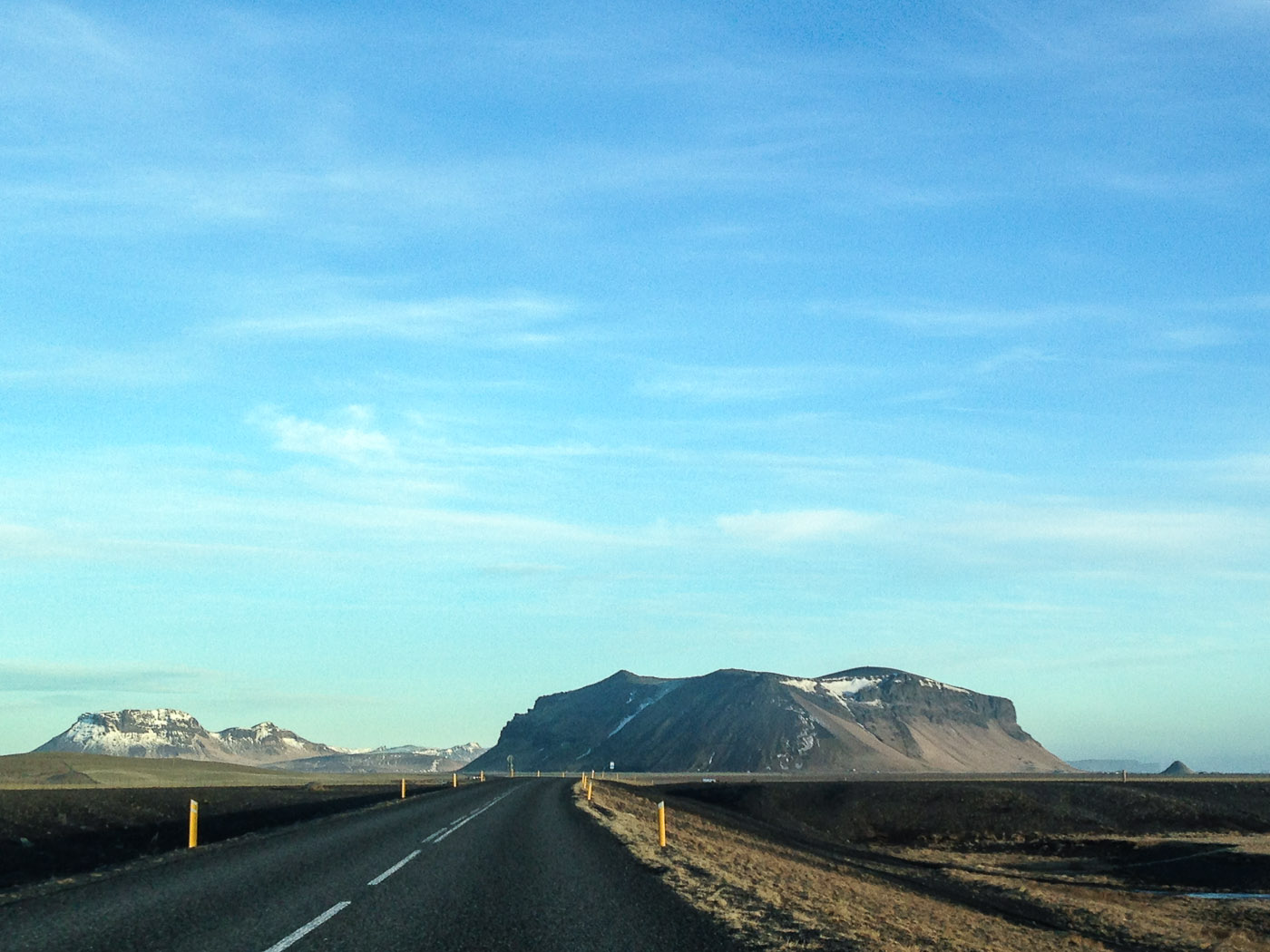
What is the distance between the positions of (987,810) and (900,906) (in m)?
61.2

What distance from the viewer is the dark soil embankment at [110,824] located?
34.4 meters

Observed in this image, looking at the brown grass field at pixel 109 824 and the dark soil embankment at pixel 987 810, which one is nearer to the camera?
the brown grass field at pixel 109 824

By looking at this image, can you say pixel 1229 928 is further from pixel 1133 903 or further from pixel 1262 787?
pixel 1262 787

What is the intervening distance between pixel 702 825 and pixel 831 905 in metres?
33.1

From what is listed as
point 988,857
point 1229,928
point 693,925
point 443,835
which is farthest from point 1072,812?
point 693,925

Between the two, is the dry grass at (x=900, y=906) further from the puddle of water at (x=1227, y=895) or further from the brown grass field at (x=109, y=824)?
the brown grass field at (x=109, y=824)

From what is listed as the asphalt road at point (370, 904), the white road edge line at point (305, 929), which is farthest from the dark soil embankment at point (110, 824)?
the white road edge line at point (305, 929)

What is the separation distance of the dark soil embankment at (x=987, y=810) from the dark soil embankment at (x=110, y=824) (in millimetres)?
36566

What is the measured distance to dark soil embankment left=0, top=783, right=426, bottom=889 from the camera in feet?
113

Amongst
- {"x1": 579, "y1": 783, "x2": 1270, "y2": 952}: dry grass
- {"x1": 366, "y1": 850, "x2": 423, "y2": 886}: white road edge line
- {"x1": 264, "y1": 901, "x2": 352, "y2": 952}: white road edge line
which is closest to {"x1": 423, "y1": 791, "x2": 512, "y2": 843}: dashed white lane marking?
{"x1": 366, "y1": 850, "x2": 423, "y2": 886}: white road edge line

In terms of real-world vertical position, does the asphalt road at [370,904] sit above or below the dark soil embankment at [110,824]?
above

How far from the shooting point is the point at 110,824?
52.9m

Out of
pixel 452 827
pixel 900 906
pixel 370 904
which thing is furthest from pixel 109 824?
pixel 370 904

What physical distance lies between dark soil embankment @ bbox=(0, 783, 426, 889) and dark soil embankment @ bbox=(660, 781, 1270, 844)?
3657cm
